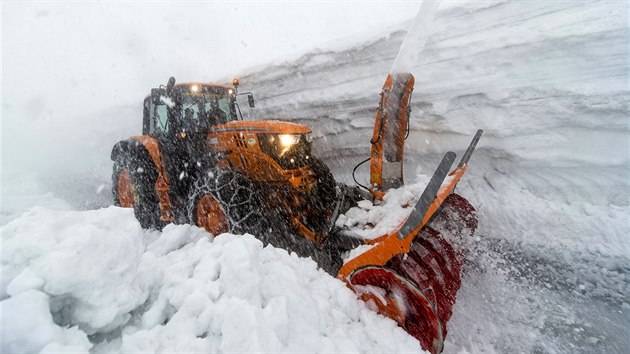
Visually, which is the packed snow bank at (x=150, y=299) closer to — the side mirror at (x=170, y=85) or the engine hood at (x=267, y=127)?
the engine hood at (x=267, y=127)

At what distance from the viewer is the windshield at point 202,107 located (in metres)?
4.11

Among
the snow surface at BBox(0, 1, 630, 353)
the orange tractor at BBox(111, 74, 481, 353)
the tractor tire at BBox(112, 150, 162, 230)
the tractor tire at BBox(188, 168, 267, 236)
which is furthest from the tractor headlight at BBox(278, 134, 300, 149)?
the tractor tire at BBox(112, 150, 162, 230)

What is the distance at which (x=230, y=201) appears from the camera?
3.22m

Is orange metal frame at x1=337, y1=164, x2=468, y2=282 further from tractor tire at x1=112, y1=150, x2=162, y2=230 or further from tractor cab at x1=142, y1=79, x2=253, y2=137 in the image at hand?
tractor tire at x1=112, y1=150, x2=162, y2=230

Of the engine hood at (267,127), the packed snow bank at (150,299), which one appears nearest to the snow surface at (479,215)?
the packed snow bank at (150,299)

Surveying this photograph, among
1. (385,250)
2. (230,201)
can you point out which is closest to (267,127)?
(230,201)

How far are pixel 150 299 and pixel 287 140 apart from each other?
2.08 metres

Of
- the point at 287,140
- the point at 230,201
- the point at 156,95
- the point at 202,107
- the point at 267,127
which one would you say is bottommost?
the point at 230,201

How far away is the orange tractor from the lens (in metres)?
2.15

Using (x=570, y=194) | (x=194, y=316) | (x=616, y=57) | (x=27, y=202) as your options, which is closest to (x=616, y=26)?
(x=616, y=57)

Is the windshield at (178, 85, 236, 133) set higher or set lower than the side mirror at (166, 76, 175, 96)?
lower

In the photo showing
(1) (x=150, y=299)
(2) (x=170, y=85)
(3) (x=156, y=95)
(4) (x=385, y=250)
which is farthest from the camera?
(3) (x=156, y=95)

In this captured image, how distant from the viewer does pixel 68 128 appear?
15336 mm

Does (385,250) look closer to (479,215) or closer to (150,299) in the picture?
(150,299)
